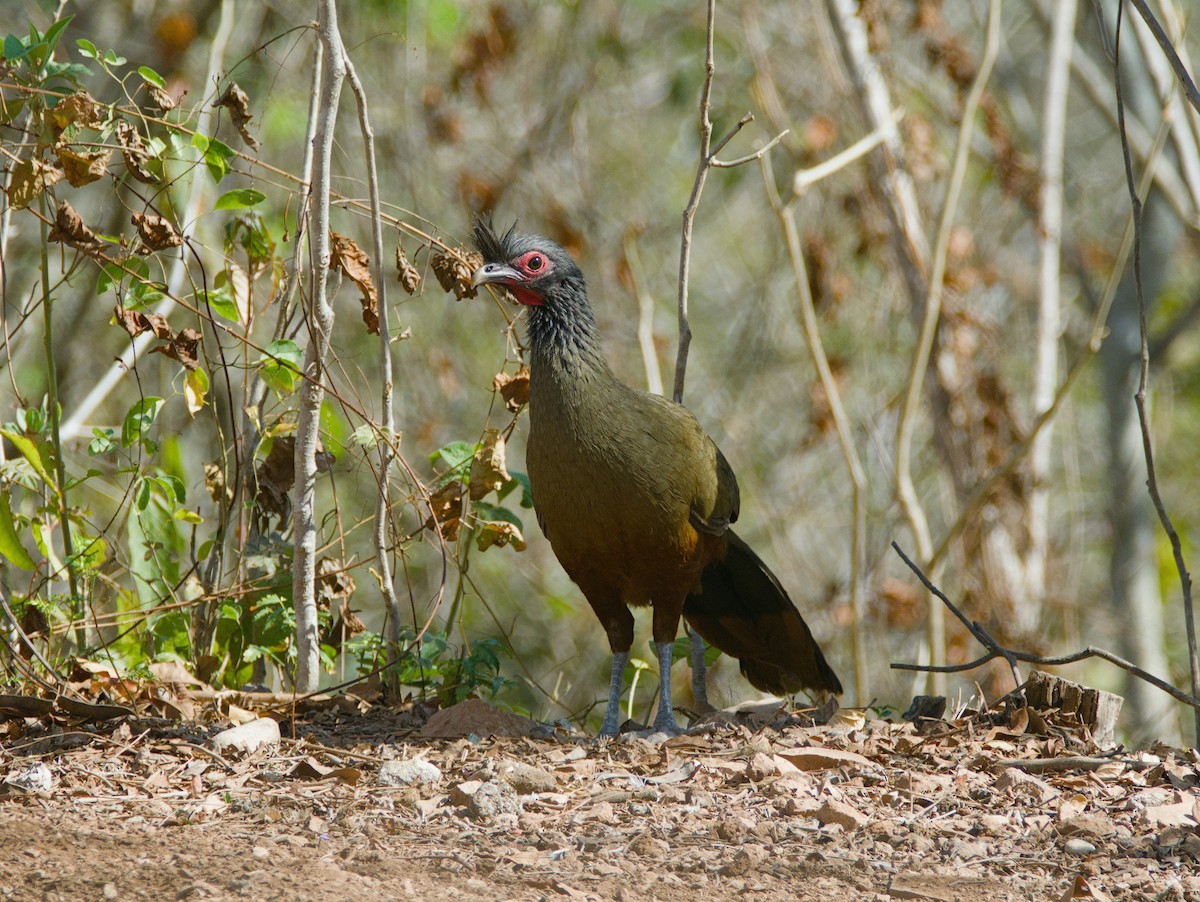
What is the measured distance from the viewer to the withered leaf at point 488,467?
205 inches

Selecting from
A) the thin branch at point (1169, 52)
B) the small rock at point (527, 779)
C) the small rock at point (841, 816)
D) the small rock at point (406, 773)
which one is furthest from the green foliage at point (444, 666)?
the thin branch at point (1169, 52)

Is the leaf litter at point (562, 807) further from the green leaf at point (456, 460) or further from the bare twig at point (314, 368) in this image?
the green leaf at point (456, 460)

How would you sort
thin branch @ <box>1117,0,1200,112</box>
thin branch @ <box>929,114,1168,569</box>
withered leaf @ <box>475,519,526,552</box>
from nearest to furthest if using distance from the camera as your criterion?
thin branch @ <box>1117,0,1200,112</box> → withered leaf @ <box>475,519,526,552</box> → thin branch @ <box>929,114,1168,569</box>

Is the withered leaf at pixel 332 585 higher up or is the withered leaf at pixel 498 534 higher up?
the withered leaf at pixel 498 534

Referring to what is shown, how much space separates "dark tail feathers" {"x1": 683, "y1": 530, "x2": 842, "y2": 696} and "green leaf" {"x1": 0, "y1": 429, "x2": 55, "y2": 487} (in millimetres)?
2763

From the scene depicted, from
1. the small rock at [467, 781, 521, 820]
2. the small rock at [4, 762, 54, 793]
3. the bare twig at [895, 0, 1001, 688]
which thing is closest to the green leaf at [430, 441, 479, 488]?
the small rock at [467, 781, 521, 820]

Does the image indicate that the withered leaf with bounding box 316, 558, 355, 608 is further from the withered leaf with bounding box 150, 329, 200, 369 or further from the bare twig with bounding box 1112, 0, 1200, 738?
the bare twig with bounding box 1112, 0, 1200, 738

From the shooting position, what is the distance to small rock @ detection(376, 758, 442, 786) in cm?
414

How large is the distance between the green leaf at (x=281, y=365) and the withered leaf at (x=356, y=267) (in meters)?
0.31

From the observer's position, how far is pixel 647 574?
16.8 feet

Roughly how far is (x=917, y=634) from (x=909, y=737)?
→ 6.91 metres

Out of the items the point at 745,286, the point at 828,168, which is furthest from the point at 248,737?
the point at 745,286

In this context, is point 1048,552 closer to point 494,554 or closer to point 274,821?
point 494,554

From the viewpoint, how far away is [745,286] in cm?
1389
